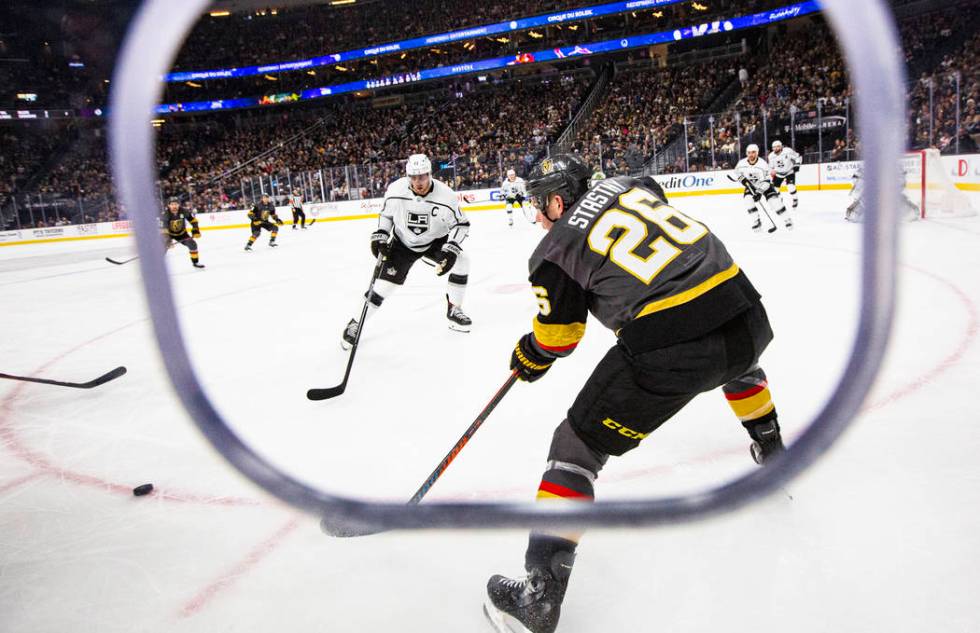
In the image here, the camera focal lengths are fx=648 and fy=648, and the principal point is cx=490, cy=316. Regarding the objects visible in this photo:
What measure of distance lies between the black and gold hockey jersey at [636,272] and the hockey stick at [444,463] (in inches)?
12.9

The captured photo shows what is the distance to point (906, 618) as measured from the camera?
1.75m

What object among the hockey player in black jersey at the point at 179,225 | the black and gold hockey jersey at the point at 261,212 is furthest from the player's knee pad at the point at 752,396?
the black and gold hockey jersey at the point at 261,212

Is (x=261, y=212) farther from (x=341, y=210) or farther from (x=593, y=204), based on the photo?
(x=593, y=204)

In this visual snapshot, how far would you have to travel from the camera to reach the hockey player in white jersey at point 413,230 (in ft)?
16.7

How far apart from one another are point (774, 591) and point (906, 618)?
329 mm

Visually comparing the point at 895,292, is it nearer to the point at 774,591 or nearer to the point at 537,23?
the point at 774,591

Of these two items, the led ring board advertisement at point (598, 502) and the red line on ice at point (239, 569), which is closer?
the led ring board advertisement at point (598, 502)

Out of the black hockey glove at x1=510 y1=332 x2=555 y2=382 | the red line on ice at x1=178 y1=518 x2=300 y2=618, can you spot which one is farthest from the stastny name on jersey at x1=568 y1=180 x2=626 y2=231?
the red line on ice at x1=178 y1=518 x2=300 y2=618

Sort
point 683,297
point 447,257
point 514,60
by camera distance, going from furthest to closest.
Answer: point 514,60 < point 447,257 < point 683,297

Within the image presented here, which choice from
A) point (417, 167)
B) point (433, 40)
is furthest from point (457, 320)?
point (433, 40)

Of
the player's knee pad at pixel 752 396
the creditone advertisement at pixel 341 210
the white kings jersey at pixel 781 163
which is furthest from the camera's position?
the creditone advertisement at pixel 341 210

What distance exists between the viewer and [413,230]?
5.27 m

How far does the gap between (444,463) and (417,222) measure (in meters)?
3.48

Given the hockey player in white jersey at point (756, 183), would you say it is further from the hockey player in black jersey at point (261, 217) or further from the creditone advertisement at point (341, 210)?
the hockey player in black jersey at point (261, 217)
